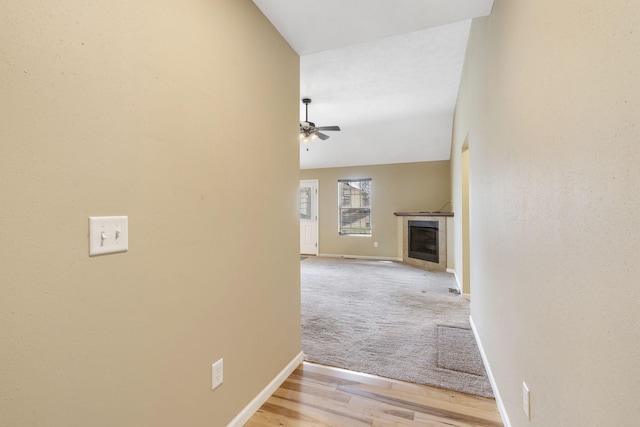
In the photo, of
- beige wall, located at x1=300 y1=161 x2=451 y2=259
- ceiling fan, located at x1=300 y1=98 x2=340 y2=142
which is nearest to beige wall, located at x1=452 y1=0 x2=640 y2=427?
ceiling fan, located at x1=300 y1=98 x2=340 y2=142

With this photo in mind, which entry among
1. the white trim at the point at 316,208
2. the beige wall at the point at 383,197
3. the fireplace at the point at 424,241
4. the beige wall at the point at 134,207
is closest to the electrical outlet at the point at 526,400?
the beige wall at the point at 134,207

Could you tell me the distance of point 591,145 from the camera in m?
0.73

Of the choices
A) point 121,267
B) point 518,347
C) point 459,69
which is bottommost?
point 518,347

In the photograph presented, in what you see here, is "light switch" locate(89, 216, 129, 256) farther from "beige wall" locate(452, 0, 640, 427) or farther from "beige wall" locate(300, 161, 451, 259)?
"beige wall" locate(300, 161, 451, 259)

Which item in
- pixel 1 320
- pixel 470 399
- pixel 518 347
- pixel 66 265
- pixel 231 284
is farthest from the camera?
pixel 470 399

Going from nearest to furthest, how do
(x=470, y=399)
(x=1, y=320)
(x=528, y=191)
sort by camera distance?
(x=1, y=320) < (x=528, y=191) < (x=470, y=399)

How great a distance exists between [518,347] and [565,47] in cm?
122

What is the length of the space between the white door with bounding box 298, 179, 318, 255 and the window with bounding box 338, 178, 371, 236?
0.68 m

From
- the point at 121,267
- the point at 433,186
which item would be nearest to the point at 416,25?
the point at 121,267

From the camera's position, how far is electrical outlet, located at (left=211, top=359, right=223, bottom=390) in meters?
1.37

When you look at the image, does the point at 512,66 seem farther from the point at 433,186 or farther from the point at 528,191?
the point at 433,186

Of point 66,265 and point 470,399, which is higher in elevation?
point 66,265

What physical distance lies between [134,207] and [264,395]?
4.56 ft

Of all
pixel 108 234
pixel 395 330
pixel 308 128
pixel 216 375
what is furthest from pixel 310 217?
pixel 108 234
